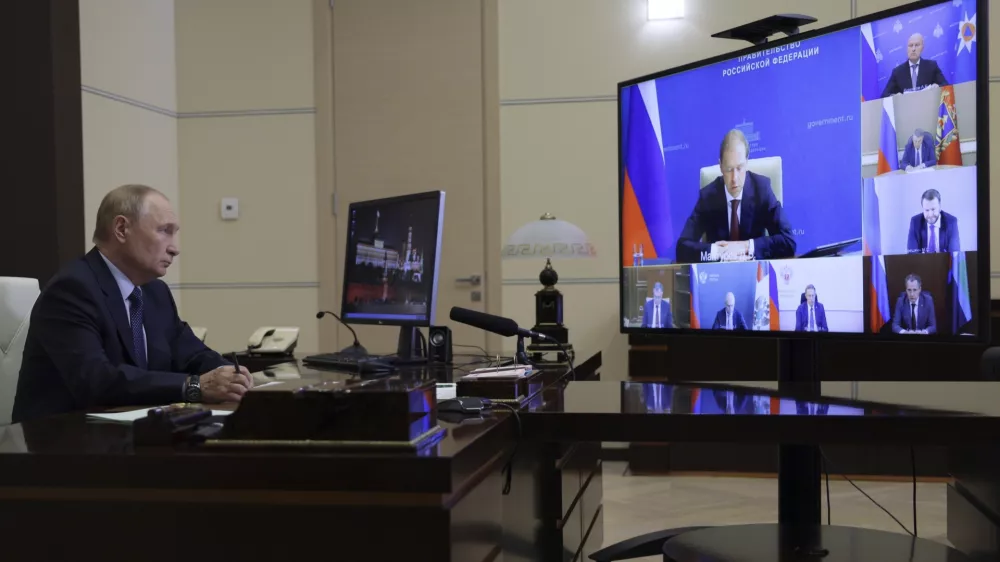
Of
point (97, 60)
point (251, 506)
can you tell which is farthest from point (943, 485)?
point (97, 60)

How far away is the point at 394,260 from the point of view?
3.04 meters

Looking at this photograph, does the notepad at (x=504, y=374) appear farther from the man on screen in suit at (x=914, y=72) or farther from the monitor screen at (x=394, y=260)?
the man on screen in suit at (x=914, y=72)

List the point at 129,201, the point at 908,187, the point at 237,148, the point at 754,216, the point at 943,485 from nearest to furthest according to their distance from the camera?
the point at 908,187
the point at 754,216
the point at 129,201
the point at 943,485
the point at 237,148

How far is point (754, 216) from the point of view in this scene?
2.13 m

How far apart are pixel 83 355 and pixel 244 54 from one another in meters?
3.64

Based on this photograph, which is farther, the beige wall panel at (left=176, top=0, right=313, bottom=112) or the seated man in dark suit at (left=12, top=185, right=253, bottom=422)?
the beige wall panel at (left=176, top=0, right=313, bottom=112)

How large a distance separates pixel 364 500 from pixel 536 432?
53cm

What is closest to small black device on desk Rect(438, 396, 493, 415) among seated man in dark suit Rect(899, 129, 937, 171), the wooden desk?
the wooden desk

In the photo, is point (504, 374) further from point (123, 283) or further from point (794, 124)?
point (123, 283)

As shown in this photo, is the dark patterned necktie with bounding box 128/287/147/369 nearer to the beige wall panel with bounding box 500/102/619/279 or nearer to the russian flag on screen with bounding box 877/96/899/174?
the russian flag on screen with bounding box 877/96/899/174

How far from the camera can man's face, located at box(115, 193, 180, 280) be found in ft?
7.86

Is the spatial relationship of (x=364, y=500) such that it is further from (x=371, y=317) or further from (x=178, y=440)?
(x=371, y=317)

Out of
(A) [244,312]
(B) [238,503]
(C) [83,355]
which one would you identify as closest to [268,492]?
(B) [238,503]

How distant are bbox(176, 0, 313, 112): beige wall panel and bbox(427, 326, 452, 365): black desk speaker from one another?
109 inches
